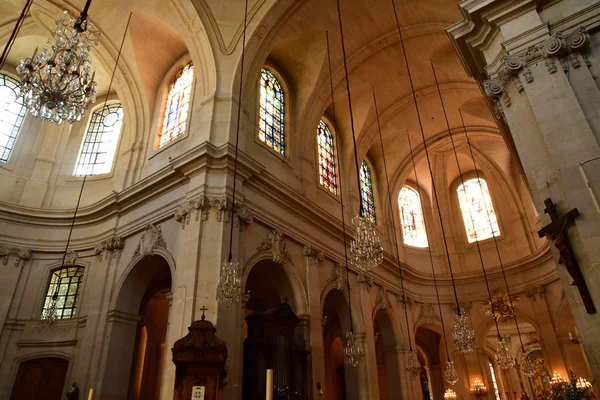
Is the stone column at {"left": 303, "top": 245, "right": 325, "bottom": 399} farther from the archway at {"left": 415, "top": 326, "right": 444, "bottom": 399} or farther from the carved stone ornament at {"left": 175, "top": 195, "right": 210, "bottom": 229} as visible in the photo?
the archway at {"left": 415, "top": 326, "right": 444, "bottom": 399}

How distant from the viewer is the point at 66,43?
6.55 meters

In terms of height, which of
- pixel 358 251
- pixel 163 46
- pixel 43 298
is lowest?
pixel 358 251

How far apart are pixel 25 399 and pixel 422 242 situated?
16.7 meters

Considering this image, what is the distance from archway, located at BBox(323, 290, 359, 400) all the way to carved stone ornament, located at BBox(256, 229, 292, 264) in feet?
9.68

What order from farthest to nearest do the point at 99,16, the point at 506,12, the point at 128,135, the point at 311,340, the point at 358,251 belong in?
the point at 128,135
the point at 99,16
the point at 311,340
the point at 358,251
the point at 506,12

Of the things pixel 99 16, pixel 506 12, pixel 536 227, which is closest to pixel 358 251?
pixel 506 12

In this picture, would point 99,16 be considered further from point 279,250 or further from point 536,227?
point 536,227

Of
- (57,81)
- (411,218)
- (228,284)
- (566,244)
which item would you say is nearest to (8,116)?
(57,81)

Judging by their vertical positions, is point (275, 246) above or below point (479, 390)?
above

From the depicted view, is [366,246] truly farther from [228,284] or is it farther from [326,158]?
[326,158]

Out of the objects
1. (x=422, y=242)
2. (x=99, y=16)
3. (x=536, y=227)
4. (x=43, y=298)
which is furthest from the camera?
(x=422, y=242)

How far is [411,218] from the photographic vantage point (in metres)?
21.0

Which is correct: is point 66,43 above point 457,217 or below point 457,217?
below

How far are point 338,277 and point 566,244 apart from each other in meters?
8.34
